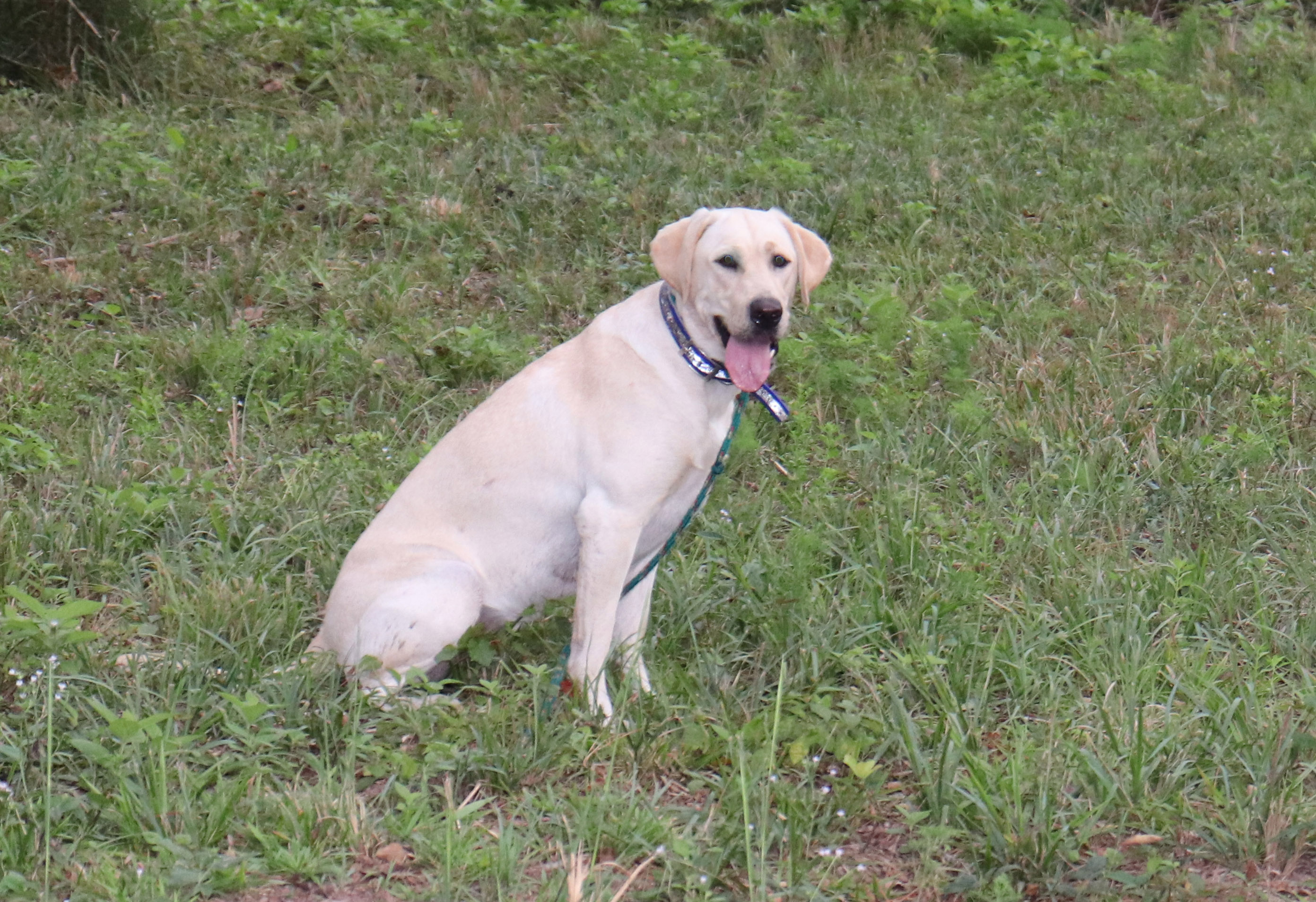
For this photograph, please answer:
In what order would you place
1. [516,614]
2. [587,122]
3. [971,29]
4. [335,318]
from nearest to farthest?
1. [516,614]
2. [335,318]
3. [587,122]
4. [971,29]

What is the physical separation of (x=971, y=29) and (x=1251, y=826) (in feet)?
26.5

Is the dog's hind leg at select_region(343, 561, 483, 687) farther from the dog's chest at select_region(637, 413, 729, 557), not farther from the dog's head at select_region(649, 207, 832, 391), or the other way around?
the dog's head at select_region(649, 207, 832, 391)

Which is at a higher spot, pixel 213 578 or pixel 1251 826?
pixel 1251 826

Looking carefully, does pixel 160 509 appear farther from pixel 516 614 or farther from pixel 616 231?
pixel 616 231

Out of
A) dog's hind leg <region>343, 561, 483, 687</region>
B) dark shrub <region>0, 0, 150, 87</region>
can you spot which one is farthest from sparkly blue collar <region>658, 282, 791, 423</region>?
dark shrub <region>0, 0, 150, 87</region>

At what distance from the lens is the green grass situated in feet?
9.86

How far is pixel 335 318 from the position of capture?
601 centimetres

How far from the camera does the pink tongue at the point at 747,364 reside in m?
3.55

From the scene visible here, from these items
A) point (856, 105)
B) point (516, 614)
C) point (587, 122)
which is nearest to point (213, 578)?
point (516, 614)

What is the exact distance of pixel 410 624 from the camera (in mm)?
3514

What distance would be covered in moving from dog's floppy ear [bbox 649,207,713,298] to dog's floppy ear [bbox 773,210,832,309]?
0.28 metres

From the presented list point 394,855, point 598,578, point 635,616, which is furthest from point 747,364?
point 394,855

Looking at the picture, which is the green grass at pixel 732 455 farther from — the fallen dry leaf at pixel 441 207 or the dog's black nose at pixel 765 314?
the dog's black nose at pixel 765 314

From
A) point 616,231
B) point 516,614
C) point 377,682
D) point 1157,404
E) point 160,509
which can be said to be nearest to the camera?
point 377,682
